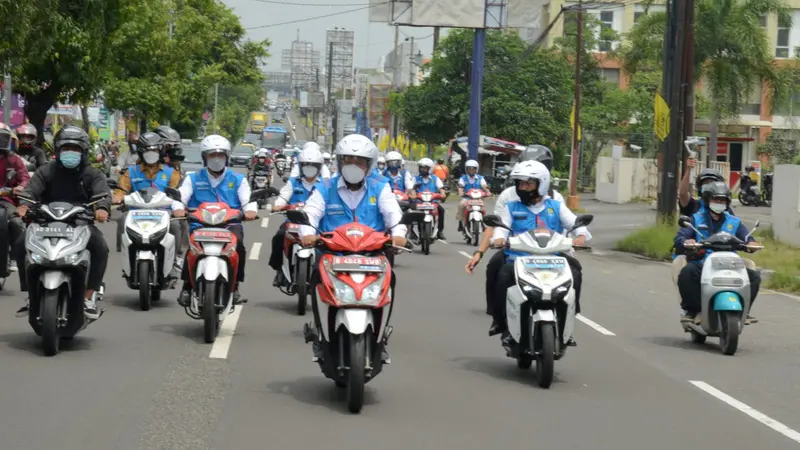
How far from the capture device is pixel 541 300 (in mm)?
9781

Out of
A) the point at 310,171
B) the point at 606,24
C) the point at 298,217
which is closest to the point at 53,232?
the point at 298,217

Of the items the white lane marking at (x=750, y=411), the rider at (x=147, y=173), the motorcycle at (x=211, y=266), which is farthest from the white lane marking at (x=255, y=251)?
the white lane marking at (x=750, y=411)

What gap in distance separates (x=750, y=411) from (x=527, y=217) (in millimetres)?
2446

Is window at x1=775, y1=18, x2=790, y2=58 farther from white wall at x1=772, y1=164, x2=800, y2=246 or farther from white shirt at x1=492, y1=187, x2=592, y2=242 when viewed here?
white shirt at x1=492, y1=187, x2=592, y2=242

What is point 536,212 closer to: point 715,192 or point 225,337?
point 715,192

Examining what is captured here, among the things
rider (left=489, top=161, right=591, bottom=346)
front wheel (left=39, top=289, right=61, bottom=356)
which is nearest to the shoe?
front wheel (left=39, top=289, right=61, bottom=356)

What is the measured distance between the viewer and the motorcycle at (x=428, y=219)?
77.7ft

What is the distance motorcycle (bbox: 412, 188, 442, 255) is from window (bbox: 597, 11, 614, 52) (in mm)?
50941

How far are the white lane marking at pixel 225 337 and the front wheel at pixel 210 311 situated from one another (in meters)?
0.09

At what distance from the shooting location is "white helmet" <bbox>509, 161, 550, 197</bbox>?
10523 mm

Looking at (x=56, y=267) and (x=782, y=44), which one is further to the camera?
(x=782, y=44)

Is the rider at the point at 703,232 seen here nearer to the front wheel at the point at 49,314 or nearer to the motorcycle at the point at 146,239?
the motorcycle at the point at 146,239

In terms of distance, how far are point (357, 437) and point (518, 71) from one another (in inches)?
2108

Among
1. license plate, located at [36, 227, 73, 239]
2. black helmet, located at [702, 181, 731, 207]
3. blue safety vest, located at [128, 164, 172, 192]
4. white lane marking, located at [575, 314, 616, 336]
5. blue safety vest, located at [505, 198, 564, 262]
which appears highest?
black helmet, located at [702, 181, 731, 207]
